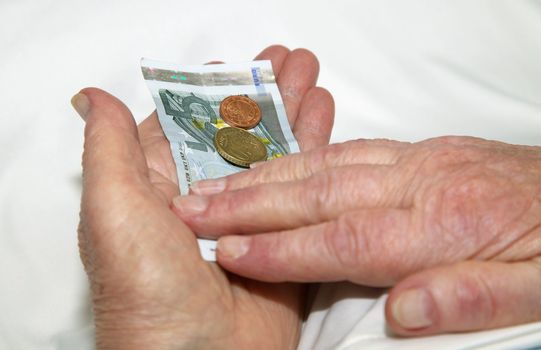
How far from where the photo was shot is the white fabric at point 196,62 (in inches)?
66.2

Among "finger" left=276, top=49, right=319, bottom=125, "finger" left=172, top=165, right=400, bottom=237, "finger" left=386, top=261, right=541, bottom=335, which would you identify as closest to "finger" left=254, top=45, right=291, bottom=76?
"finger" left=276, top=49, right=319, bottom=125

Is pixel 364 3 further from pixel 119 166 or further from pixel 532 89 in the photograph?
pixel 119 166

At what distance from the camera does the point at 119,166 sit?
1163 millimetres

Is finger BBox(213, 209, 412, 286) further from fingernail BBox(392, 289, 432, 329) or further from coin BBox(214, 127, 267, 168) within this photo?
coin BBox(214, 127, 267, 168)

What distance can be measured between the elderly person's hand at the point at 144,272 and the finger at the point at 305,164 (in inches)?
4.3

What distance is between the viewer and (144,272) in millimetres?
1085

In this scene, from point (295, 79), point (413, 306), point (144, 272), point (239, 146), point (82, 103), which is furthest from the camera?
point (295, 79)

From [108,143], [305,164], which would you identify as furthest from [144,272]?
[305,164]

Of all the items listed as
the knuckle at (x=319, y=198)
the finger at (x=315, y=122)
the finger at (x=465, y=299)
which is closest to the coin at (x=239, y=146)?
the finger at (x=315, y=122)

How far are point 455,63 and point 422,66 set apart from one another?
115 millimetres

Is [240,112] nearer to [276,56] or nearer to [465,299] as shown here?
[276,56]

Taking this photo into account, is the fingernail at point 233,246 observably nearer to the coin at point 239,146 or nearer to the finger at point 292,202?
the finger at point 292,202

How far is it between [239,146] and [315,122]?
0.95 ft

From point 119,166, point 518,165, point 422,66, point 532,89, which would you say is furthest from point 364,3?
point 119,166
